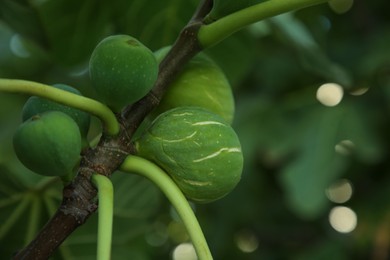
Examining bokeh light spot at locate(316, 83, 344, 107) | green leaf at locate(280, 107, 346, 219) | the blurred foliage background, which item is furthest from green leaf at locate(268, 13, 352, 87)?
bokeh light spot at locate(316, 83, 344, 107)

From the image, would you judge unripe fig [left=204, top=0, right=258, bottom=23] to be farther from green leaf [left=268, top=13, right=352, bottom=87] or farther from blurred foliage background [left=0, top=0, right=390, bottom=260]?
green leaf [left=268, top=13, right=352, bottom=87]

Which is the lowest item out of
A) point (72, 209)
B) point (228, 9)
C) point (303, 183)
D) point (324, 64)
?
point (303, 183)

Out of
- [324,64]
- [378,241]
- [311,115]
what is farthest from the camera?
[378,241]

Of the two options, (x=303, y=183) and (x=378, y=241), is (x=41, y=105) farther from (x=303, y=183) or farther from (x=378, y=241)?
(x=378, y=241)

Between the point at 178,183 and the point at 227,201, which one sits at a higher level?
the point at 178,183

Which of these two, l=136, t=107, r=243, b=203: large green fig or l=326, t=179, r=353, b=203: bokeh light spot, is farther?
l=326, t=179, r=353, b=203: bokeh light spot

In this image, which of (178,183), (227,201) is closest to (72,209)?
(178,183)

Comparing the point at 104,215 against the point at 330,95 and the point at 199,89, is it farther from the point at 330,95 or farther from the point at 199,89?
the point at 330,95
